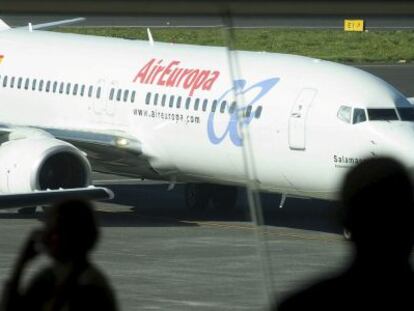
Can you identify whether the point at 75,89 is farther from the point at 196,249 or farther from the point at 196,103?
the point at 196,249

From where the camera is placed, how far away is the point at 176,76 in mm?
23688

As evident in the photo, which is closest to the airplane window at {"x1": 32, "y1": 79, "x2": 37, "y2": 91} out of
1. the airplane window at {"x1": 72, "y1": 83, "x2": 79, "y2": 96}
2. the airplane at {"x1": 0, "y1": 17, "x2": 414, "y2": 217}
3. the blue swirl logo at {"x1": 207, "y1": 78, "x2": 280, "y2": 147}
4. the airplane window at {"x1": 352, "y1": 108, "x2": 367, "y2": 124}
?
the airplane at {"x1": 0, "y1": 17, "x2": 414, "y2": 217}

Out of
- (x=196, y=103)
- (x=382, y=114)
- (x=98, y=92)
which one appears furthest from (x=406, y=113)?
(x=98, y=92)

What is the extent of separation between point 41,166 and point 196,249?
140 inches

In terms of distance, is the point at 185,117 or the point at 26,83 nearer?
the point at 185,117

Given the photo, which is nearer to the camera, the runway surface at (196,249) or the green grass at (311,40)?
the runway surface at (196,249)

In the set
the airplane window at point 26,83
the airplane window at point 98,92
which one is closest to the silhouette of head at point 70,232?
the airplane window at point 98,92

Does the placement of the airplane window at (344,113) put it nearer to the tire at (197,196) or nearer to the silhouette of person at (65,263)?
the tire at (197,196)

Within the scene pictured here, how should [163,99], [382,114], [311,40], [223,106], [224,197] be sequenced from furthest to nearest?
1. [311,40]
2. [224,197]
3. [163,99]
4. [223,106]
5. [382,114]

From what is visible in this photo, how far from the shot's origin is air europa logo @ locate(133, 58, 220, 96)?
2312 cm

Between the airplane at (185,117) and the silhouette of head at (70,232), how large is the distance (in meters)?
14.0

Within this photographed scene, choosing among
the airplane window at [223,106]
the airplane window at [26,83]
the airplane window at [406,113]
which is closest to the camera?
the airplane window at [406,113]

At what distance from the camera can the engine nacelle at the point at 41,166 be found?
2300cm

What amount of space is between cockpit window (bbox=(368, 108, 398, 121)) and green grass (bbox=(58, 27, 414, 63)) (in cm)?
3507
